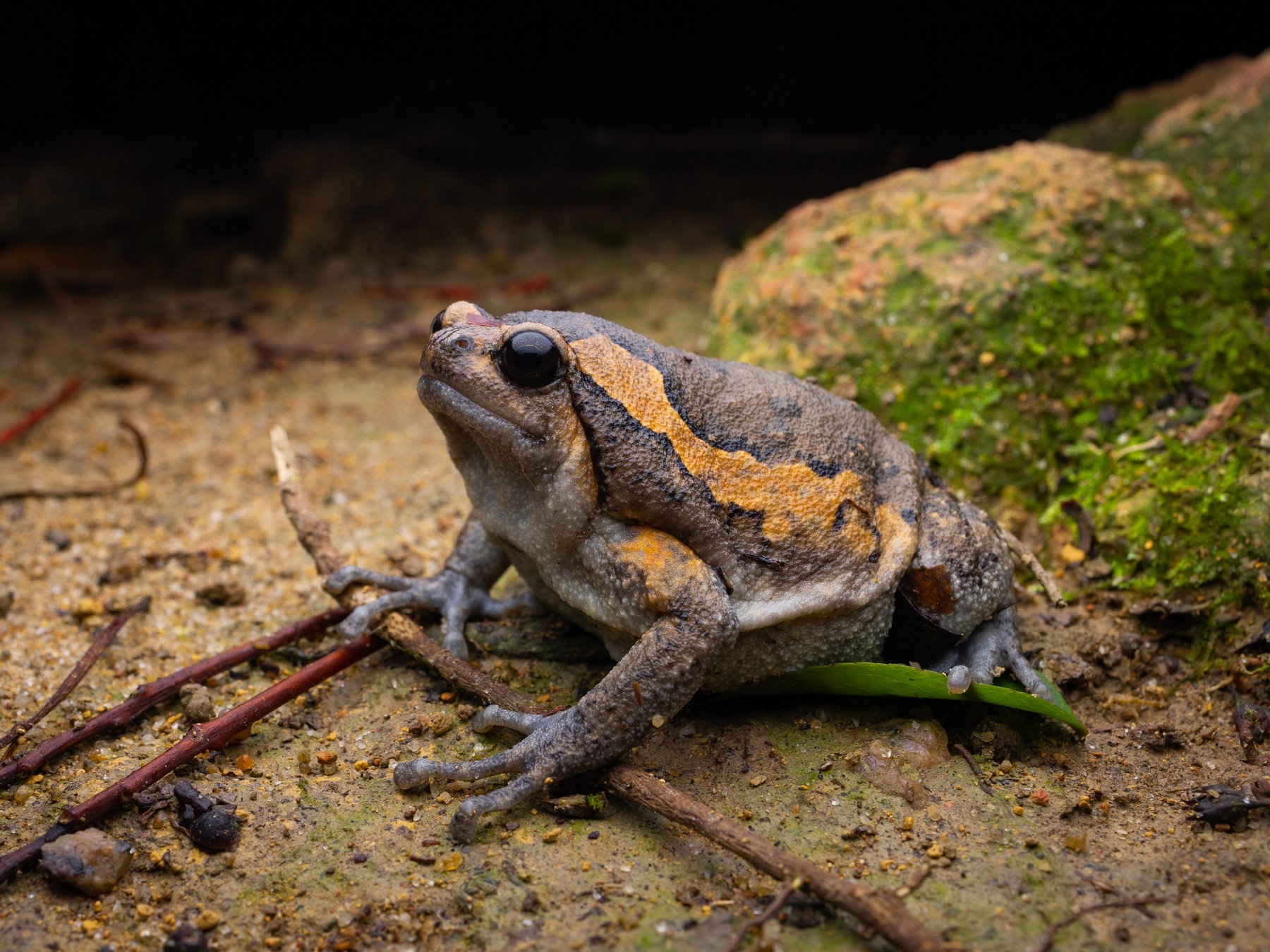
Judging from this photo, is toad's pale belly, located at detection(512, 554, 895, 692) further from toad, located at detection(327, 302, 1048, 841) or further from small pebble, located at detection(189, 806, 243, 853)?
small pebble, located at detection(189, 806, 243, 853)

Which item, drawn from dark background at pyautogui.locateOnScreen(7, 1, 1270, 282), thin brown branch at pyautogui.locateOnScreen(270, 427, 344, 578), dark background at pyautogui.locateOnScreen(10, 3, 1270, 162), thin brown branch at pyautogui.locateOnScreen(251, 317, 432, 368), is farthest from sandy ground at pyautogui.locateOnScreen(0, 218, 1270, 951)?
dark background at pyautogui.locateOnScreen(10, 3, 1270, 162)

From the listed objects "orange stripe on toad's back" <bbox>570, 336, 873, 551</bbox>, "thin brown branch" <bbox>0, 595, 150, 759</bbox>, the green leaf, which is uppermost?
"orange stripe on toad's back" <bbox>570, 336, 873, 551</bbox>

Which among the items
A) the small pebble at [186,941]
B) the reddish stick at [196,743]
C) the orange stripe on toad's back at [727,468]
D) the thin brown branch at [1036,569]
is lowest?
the small pebble at [186,941]

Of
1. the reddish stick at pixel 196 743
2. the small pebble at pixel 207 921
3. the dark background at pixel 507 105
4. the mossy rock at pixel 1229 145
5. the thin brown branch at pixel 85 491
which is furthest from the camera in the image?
the dark background at pixel 507 105

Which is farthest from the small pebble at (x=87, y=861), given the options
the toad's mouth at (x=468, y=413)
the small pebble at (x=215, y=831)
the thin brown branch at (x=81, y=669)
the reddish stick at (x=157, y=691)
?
the toad's mouth at (x=468, y=413)

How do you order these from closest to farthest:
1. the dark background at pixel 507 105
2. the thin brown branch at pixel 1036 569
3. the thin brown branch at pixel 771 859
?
the thin brown branch at pixel 771 859, the thin brown branch at pixel 1036 569, the dark background at pixel 507 105

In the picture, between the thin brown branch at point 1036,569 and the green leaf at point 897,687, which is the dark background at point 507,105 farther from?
the green leaf at point 897,687
